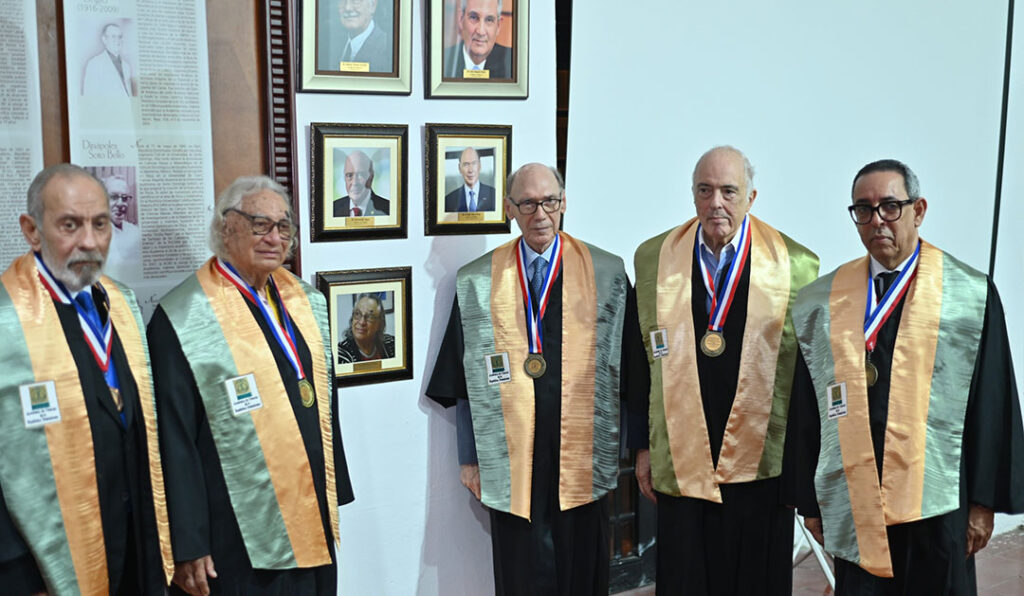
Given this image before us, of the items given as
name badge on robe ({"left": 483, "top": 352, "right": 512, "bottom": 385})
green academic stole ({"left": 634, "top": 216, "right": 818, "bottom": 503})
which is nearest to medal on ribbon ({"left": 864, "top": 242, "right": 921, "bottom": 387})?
green academic stole ({"left": 634, "top": 216, "right": 818, "bottom": 503})

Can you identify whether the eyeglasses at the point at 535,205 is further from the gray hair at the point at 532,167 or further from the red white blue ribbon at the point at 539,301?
the red white blue ribbon at the point at 539,301

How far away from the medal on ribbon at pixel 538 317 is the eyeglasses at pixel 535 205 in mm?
147

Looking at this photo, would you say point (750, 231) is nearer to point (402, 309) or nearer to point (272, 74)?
point (402, 309)

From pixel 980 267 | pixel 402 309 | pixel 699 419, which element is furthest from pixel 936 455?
pixel 980 267

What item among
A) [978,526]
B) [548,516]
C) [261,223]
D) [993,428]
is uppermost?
[261,223]

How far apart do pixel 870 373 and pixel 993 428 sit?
1.28 ft

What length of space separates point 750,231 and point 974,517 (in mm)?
1160

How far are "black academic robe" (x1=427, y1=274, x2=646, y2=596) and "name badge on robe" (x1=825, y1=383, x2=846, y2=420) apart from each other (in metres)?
0.72

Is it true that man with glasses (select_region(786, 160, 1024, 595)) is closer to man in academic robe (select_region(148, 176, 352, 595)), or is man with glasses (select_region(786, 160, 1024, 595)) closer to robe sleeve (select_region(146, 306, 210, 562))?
man in academic robe (select_region(148, 176, 352, 595))

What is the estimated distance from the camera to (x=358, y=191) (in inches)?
135

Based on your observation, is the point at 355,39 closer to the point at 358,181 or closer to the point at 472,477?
the point at 358,181

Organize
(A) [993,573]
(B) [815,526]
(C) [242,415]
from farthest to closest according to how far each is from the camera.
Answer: (A) [993,573], (B) [815,526], (C) [242,415]

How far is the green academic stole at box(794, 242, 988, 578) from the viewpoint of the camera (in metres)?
2.92

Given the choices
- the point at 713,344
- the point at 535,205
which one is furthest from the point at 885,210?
the point at 535,205
